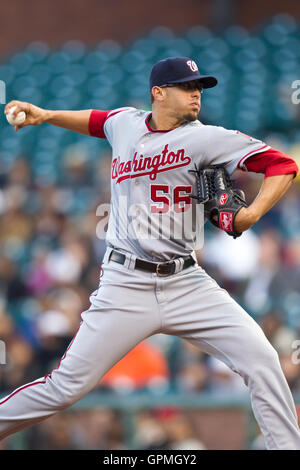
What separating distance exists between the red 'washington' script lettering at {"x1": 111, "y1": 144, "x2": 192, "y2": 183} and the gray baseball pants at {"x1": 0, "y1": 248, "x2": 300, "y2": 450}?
0.34 meters

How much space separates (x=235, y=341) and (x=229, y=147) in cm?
74

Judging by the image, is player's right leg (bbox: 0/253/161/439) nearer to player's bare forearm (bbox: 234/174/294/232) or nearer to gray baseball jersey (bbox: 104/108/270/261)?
gray baseball jersey (bbox: 104/108/270/261)

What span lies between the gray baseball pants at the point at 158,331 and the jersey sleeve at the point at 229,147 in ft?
1.52

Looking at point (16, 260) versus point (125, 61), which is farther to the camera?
point (125, 61)

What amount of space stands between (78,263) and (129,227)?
10.4 ft

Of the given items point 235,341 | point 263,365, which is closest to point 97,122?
point 235,341

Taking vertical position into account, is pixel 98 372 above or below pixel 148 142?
below

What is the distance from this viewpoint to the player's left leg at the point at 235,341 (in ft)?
8.53

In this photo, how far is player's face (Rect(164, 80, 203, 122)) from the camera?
2.79 metres

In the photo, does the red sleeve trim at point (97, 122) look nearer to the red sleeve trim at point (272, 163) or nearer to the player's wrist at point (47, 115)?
the player's wrist at point (47, 115)

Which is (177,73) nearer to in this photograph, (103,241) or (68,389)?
(68,389)
